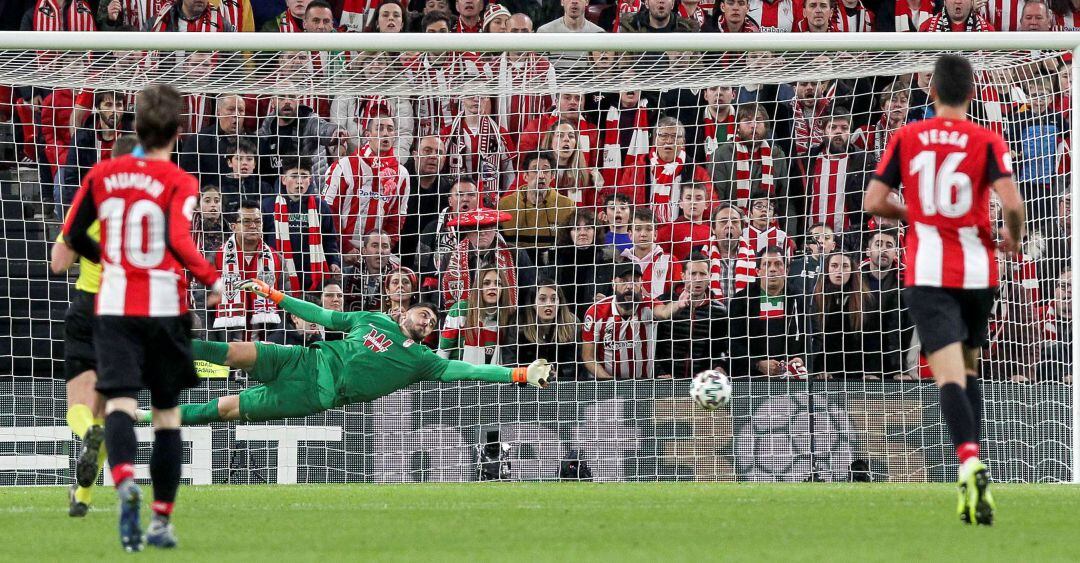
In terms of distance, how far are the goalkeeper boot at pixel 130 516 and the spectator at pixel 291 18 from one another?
9194 millimetres

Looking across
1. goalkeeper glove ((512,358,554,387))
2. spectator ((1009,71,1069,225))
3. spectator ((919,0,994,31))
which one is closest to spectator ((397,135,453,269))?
goalkeeper glove ((512,358,554,387))

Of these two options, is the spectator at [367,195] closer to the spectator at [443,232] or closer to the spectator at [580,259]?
the spectator at [443,232]

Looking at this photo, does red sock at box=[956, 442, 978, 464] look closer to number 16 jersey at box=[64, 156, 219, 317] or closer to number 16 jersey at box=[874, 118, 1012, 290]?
number 16 jersey at box=[874, 118, 1012, 290]

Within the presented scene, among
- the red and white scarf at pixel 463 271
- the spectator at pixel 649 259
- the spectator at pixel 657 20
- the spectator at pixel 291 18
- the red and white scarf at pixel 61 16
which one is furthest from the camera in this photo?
the spectator at pixel 291 18

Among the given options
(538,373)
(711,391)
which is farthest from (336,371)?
(711,391)

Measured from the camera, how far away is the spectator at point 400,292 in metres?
11.9

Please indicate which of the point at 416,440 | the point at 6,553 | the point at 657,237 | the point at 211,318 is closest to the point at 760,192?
the point at 657,237

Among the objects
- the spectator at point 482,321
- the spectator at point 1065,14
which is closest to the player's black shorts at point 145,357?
the spectator at point 482,321

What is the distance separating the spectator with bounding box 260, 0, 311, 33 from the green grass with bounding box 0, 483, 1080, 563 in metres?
5.81

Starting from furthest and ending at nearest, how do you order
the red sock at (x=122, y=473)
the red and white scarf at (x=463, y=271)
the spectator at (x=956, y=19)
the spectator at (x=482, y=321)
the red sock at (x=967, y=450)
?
the spectator at (x=956, y=19) → the red and white scarf at (x=463, y=271) → the spectator at (x=482, y=321) → the red sock at (x=967, y=450) → the red sock at (x=122, y=473)

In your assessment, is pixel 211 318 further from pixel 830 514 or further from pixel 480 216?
pixel 830 514

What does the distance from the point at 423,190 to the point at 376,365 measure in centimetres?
196

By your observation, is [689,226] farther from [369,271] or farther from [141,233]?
[141,233]

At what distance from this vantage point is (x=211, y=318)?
39.2 ft
